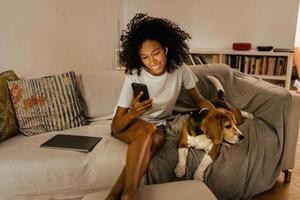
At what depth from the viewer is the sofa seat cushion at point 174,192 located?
110 cm

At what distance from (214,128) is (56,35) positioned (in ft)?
5.62

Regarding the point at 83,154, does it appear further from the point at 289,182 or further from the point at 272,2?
the point at 272,2

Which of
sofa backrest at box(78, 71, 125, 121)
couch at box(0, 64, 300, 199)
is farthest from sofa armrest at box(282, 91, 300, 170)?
sofa backrest at box(78, 71, 125, 121)

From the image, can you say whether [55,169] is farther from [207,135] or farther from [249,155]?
[249,155]

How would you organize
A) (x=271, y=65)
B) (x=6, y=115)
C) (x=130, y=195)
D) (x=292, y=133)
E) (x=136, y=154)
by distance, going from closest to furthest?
(x=130, y=195)
(x=136, y=154)
(x=6, y=115)
(x=292, y=133)
(x=271, y=65)

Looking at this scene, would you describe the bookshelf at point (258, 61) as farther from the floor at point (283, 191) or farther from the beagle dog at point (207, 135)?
the beagle dog at point (207, 135)

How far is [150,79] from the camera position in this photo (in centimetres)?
155

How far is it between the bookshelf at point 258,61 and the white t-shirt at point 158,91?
1433 mm

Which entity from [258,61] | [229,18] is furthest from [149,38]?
[229,18]

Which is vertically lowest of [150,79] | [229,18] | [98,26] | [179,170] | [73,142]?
[179,170]

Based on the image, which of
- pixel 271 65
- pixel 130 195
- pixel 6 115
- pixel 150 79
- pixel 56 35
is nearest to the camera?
A: pixel 130 195

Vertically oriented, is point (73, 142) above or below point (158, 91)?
below

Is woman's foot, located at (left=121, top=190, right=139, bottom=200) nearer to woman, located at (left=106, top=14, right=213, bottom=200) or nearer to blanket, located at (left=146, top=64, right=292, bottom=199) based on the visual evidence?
woman, located at (left=106, top=14, right=213, bottom=200)

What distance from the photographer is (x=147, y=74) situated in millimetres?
1559
